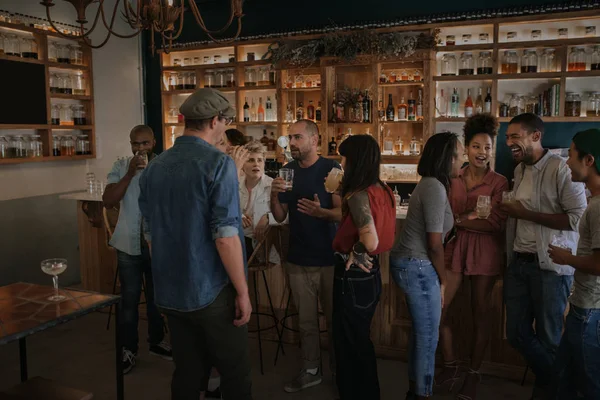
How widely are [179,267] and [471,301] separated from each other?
1.91 meters

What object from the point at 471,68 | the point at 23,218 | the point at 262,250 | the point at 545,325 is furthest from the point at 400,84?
the point at 23,218

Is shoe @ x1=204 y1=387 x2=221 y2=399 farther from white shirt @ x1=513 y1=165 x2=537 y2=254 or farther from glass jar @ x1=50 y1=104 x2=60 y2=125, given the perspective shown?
glass jar @ x1=50 y1=104 x2=60 y2=125

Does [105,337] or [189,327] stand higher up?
[189,327]

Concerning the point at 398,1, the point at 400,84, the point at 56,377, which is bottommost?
the point at 56,377

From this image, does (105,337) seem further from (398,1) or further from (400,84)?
(398,1)

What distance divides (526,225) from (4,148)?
189 inches

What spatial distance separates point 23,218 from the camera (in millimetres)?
5613

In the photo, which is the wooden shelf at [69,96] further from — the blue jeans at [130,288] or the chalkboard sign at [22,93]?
the blue jeans at [130,288]

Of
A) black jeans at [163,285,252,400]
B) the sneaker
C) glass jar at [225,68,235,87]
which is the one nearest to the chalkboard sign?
glass jar at [225,68,235,87]

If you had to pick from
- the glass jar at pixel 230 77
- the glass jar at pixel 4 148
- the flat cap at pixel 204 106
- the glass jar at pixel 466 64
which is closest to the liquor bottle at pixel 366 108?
the glass jar at pixel 466 64

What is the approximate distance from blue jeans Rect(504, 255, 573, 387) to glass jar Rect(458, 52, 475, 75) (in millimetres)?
3348

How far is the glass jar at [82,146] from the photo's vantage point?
20.3 ft

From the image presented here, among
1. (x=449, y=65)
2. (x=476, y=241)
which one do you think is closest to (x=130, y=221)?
(x=476, y=241)

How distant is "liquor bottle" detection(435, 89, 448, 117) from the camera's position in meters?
6.02
